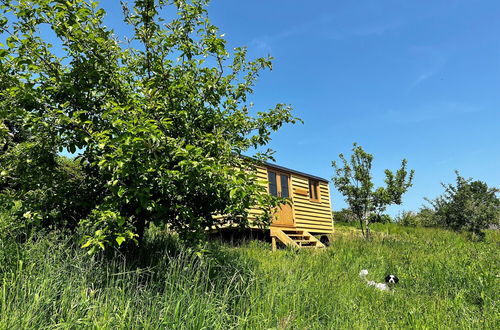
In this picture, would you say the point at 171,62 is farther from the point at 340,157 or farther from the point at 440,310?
the point at 340,157

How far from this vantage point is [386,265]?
7.42 metres

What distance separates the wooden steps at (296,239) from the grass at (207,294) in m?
3.58

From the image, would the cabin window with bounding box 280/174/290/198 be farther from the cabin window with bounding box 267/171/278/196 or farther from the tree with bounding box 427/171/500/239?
the tree with bounding box 427/171/500/239

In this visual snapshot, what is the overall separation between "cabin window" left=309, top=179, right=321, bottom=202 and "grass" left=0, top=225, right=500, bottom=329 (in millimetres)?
9279

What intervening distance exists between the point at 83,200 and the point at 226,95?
99.1 inches

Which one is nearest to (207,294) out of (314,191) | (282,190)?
(282,190)

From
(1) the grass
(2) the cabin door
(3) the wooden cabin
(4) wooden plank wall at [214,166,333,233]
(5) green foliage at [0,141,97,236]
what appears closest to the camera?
(1) the grass

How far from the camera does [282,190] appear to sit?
46.8 feet

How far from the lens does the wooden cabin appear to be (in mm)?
12930

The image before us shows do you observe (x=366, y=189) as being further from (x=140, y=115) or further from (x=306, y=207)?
(x=140, y=115)

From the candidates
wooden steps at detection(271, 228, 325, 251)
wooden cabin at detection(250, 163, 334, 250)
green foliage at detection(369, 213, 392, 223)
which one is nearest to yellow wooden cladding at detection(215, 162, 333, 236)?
wooden cabin at detection(250, 163, 334, 250)

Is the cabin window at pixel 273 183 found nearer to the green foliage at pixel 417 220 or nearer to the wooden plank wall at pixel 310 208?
the wooden plank wall at pixel 310 208

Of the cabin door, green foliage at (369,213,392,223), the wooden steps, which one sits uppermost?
the cabin door

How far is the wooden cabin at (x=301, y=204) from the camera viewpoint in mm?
12930
